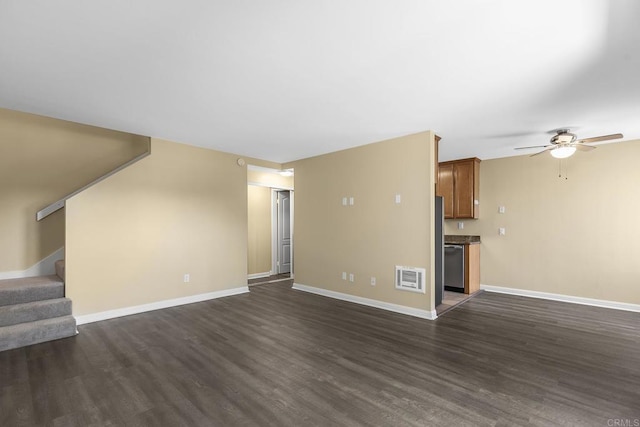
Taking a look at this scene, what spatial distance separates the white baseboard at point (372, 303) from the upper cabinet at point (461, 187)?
262 cm

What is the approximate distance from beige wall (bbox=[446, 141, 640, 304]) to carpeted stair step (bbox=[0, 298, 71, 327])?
22.2 ft

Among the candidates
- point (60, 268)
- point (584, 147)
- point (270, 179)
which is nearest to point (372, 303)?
point (584, 147)

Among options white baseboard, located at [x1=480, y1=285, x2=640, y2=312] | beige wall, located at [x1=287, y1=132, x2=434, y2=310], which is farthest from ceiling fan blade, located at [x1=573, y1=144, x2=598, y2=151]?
white baseboard, located at [x1=480, y1=285, x2=640, y2=312]

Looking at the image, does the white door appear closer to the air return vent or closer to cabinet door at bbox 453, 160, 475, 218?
the air return vent

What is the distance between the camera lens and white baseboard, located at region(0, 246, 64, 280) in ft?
13.4

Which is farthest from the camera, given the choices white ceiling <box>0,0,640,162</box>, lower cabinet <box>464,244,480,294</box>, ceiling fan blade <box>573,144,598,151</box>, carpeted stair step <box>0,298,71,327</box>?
lower cabinet <box>464,244,480,294</box>

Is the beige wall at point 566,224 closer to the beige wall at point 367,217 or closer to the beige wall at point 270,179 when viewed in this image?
the beige wall at point 367,217

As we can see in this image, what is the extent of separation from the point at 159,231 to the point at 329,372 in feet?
11.2

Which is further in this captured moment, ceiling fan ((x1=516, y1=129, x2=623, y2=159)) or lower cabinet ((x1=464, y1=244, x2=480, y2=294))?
lower cabinet ((x1=464, y1=244, x2=480, y2=294))

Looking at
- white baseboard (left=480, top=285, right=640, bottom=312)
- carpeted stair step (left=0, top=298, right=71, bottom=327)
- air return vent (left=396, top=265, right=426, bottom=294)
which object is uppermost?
air return vent (left=396, top=265, right=426, bottom=294)

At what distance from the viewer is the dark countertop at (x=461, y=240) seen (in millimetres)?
5702

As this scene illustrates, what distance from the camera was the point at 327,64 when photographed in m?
2.46

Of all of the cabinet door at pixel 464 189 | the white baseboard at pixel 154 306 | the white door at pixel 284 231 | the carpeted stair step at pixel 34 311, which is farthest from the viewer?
the white door at pixel 284 231

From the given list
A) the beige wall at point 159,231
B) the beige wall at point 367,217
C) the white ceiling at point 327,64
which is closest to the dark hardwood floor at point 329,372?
the beige wall at point 159,231
